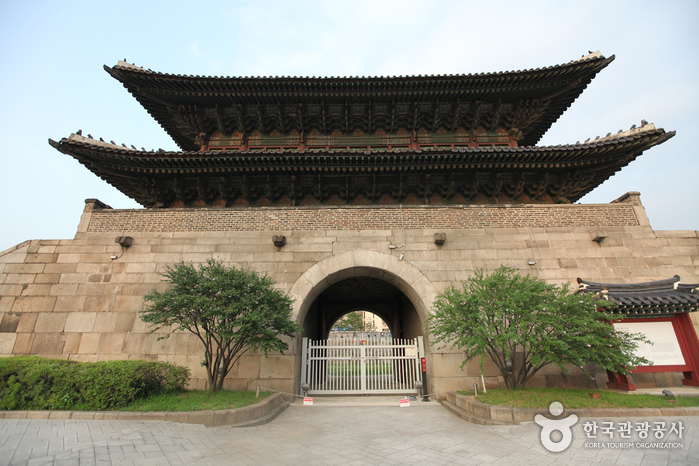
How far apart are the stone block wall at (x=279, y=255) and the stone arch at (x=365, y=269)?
10 centimetres

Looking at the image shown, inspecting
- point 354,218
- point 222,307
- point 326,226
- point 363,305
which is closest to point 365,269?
point 354,218

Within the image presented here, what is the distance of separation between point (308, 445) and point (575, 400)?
207 inches

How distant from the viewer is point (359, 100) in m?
11.7

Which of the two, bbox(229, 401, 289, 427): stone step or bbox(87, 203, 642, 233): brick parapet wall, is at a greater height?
bbox(87, 203, 642, 233): brick parapet wall

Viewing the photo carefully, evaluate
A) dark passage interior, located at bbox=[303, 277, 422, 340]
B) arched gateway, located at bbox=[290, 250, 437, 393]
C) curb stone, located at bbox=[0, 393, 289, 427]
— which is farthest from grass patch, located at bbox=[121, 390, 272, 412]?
dark passage interior, located at bbox=[303, 277, 422, 340]

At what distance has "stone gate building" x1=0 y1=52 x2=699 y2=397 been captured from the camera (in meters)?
8.41

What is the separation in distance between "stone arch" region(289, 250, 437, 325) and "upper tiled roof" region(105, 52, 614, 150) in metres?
5.78

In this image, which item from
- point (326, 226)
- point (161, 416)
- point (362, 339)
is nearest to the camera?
point (161, 416)

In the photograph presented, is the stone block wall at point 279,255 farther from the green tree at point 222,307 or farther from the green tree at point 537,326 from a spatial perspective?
the green tree at point 537,326

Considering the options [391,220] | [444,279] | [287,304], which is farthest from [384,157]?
[287,304]

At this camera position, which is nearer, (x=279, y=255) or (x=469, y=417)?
(x=469, y=417)

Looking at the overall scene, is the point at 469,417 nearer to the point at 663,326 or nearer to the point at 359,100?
the point at 663,326

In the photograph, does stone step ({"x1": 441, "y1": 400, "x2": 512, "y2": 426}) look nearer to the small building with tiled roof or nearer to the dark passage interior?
the small building with tiled roof

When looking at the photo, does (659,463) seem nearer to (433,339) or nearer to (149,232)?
(433,339)
